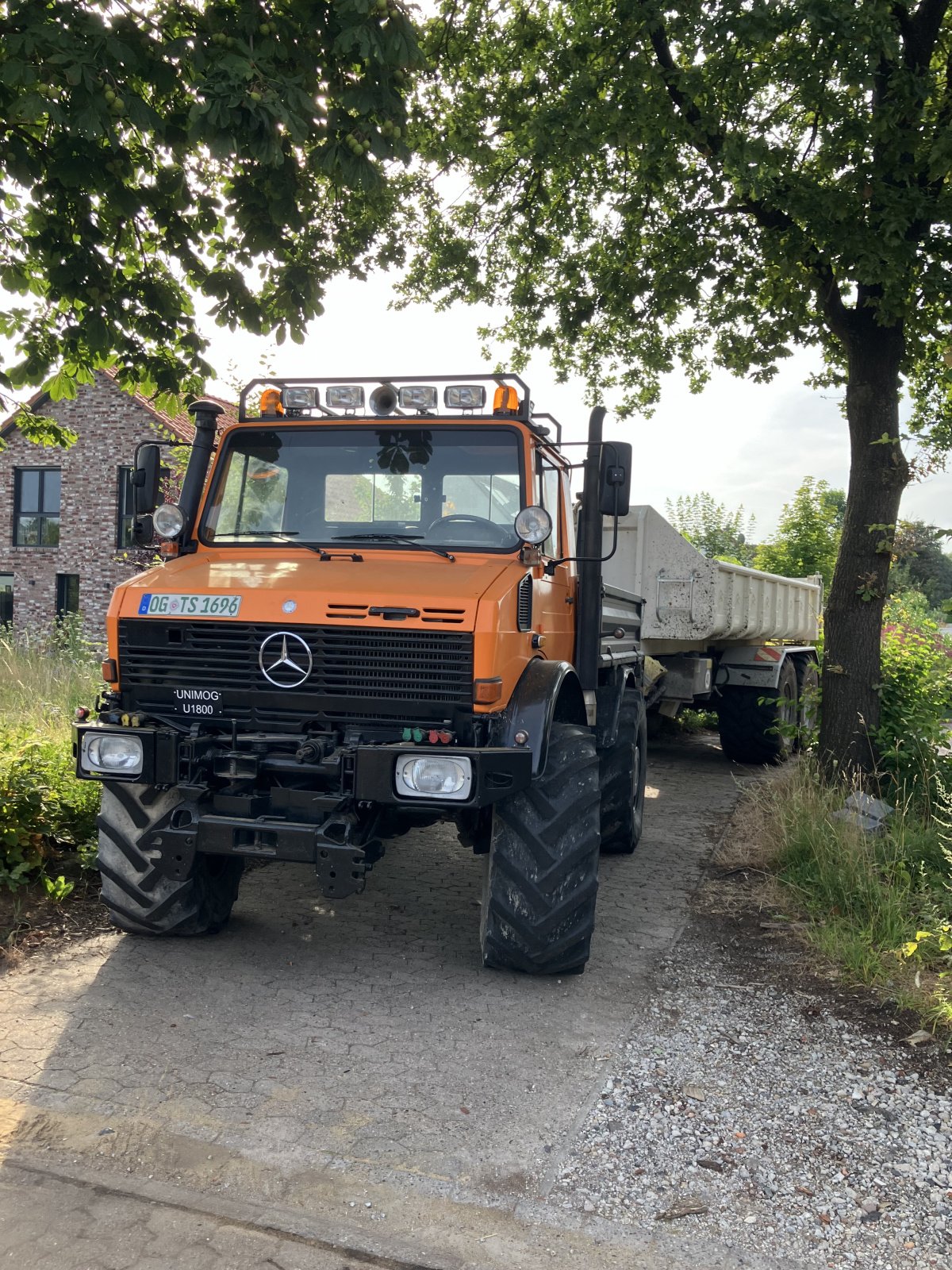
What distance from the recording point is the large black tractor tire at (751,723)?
10453 millimetres

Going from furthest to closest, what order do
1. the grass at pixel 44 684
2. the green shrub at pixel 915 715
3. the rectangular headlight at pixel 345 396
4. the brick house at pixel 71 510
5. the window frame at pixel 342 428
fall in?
the brick house at pixel 71 510
the green shrub at pixel 915 715
the grass at pixel 44 684
the rectangular headlight at pixel 345 396
the window frame at pixel 342 428

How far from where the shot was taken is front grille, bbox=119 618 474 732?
3.99 m

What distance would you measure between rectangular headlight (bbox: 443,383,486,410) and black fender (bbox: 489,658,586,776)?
51.7 inches

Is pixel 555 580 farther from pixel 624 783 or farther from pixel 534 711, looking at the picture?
pixel 624 783

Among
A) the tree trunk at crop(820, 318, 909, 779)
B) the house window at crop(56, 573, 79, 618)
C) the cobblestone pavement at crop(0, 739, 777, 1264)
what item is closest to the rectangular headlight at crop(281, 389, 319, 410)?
the cobblestone pavement at crop(0, 739, 777, 1264)

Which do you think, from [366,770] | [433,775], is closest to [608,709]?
[433,775]

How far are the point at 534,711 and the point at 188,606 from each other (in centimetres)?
153

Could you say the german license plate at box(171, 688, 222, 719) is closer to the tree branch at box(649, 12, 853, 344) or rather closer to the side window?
the side window

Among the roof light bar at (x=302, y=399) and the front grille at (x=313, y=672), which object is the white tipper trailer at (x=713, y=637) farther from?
the front grille at (x=313, y=672)

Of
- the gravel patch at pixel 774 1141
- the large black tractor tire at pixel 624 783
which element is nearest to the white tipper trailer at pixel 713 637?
the large black tractor tire at pixel 624 783

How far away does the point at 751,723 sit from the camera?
10516 millimetres

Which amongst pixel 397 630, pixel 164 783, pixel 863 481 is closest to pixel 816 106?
pixel 863 481

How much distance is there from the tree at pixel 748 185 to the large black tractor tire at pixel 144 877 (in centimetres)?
490

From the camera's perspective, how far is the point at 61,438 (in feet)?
25.8
